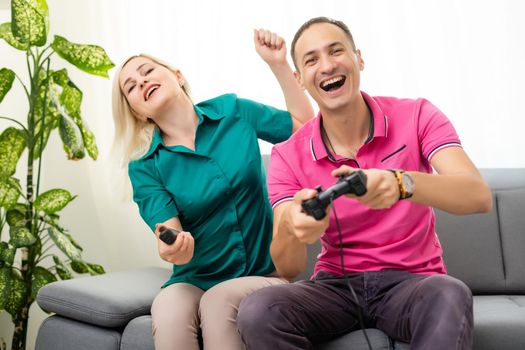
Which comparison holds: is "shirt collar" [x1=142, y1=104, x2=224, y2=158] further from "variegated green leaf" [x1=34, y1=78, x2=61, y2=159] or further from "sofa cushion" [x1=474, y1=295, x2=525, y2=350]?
"sofa cushion" [x1=474, y1=295, x2=525, y2=350]

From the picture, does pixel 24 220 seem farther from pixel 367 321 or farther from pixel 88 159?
pixel 367 321

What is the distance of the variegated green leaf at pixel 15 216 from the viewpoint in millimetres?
2781

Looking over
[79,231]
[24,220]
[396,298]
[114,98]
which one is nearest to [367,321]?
[396,298]

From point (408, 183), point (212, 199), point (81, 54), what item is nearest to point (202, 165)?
point (212, 199)

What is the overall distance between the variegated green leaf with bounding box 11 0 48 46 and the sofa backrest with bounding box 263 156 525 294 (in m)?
1.66

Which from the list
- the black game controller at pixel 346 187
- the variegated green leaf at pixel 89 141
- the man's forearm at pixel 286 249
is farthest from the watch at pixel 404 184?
the variegated green leaf at pixel 89 141

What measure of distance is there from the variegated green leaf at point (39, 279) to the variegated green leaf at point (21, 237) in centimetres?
18

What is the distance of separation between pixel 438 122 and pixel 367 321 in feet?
1.68

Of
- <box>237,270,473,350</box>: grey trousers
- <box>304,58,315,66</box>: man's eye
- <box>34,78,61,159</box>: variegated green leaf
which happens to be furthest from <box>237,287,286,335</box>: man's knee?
<box>34,78,61,159</box>: variegated green leaf

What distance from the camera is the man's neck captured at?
1794 mm

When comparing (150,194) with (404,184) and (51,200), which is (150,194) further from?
(51,200)

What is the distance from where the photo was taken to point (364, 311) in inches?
66.1

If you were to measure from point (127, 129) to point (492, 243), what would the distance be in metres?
1.26

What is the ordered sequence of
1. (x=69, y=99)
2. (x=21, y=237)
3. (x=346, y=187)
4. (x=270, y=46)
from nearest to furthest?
(x=346, y=187) → (x=270, y=46) → (x=21, y=237) → (x=69, y=99)
